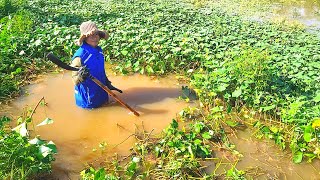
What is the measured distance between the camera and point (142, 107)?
4539 mm

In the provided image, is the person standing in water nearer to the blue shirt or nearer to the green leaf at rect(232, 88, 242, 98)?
the blue shirt

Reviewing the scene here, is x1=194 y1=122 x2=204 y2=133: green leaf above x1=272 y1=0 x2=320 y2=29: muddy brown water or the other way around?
the other way around

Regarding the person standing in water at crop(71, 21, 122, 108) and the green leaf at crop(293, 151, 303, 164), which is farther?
the person standing in water at crop(71, 21, 122, 108)

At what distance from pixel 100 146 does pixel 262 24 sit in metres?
5.27

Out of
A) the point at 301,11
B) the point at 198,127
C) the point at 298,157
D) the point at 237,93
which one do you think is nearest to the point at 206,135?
the point at 198,127

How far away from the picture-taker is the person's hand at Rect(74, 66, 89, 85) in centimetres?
399

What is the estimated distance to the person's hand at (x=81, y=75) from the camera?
13.1 feet

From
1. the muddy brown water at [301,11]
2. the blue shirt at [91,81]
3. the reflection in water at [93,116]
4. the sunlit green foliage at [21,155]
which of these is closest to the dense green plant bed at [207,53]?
the reflection in water at [93,116]

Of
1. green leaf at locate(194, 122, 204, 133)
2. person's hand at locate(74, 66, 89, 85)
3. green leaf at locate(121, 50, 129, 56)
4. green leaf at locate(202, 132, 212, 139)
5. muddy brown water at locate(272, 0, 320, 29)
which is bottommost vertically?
green leaf at locate(202, 132, 212, 139)

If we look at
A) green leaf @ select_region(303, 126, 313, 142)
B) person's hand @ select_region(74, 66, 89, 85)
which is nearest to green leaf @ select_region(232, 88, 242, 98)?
green leaf @ select_region(303, 126, 313, 142)

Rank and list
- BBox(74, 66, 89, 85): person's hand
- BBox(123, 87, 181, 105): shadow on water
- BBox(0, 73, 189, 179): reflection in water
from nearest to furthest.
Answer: BBox(0, 73, 189, 179): reflection in water → BBox(74, 66, 89, 85): person's hand → BBox(123, 87, 181, 105): shadow on water

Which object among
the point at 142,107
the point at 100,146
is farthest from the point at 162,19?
the point at 100,146

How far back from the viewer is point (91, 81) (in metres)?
4.29

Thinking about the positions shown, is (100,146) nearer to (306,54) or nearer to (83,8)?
(306,54)
